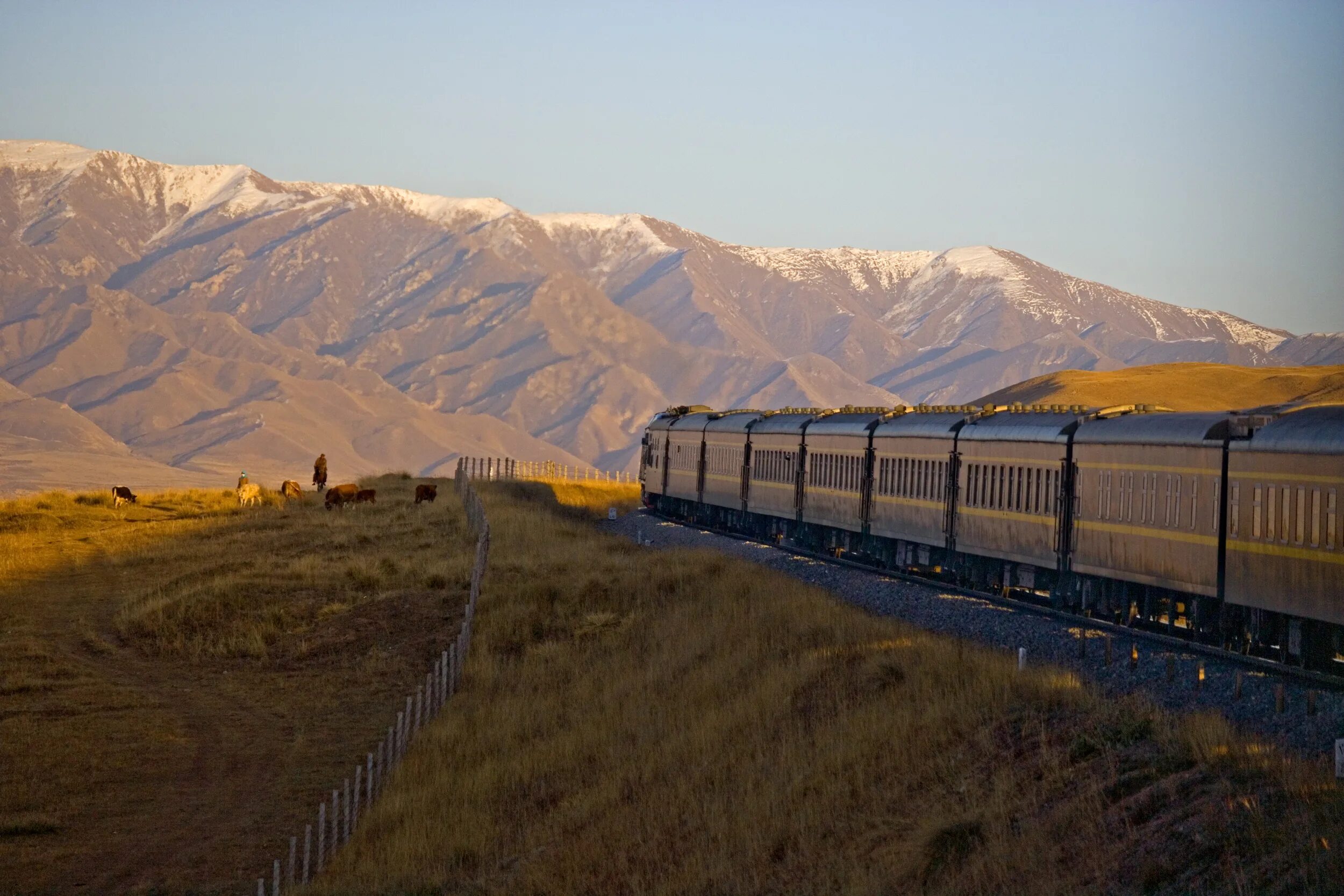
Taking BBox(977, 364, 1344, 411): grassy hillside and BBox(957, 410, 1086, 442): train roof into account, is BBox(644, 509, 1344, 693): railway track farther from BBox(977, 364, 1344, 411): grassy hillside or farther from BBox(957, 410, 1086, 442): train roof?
BBox(977, 364, 1344, 411): grassy hillside

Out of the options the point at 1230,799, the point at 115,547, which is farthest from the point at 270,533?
the point at 1230,799

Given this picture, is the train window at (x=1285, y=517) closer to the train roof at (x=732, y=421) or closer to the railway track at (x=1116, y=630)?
the railway track at (x=1116, y=630)

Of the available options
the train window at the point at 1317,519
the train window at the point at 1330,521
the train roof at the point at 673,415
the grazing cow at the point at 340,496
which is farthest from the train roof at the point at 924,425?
the grazing cow at the point at 340,496

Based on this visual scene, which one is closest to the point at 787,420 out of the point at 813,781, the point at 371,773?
the point at 371,773

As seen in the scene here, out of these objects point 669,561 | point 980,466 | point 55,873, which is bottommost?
point 55,873

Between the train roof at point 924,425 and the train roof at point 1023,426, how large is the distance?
794 mm

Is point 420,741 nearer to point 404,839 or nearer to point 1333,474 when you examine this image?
point 404,839

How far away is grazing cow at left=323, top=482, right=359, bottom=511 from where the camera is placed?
211ft

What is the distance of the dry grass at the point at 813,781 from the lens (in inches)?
536

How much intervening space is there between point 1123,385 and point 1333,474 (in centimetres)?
12888

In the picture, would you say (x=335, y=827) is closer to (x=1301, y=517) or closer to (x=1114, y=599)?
(x=1301, y=517)

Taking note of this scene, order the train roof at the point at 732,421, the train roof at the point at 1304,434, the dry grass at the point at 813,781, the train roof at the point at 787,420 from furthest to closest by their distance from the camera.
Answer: the train roof at the point at 732,421
the train roof at the point at 787,420
the train roof at the point at 1304,434
the dry grass at the point at 813,781

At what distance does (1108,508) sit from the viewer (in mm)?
28547

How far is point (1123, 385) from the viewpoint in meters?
146
